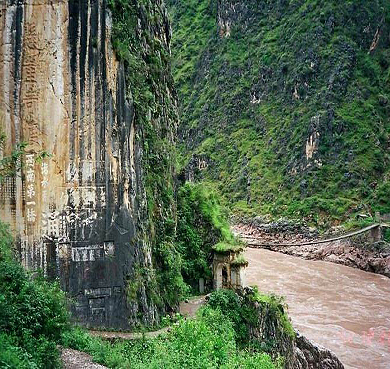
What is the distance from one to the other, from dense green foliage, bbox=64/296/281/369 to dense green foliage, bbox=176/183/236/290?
6.27 metres

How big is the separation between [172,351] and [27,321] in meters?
3.66

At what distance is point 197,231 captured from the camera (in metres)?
21.0

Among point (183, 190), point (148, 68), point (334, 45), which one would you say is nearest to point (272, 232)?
point (334, 45)

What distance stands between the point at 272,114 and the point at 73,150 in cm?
4833

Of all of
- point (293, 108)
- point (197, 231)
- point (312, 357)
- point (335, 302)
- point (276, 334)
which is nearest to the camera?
point (276, 334)

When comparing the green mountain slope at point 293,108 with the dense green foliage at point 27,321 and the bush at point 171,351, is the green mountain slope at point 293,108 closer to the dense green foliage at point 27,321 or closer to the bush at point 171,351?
the bush at point 171,351

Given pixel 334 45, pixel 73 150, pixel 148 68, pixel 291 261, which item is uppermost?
pixel 334 45

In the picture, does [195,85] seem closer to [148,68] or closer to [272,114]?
[272,114]

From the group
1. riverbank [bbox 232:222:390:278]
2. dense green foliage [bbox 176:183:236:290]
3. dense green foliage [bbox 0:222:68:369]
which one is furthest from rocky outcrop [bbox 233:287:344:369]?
riverbank [bbox 232:222:390:278]

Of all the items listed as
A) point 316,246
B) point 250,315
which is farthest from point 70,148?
point 316,246

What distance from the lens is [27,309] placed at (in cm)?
866

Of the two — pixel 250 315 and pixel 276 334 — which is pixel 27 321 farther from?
pixel 276 334

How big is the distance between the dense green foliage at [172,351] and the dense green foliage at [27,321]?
0.69 meters

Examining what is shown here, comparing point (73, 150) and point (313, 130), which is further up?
point (313, 130)
